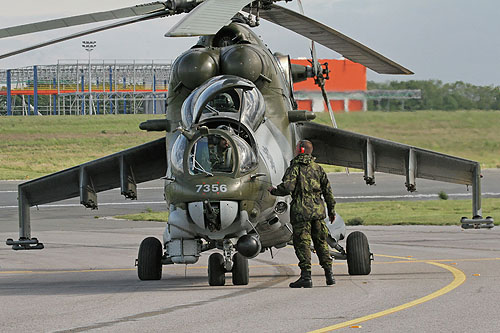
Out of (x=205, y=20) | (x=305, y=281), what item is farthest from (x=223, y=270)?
(x=205, y=20)

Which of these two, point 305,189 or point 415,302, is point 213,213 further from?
point 415,302

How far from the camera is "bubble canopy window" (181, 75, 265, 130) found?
12.9 meters

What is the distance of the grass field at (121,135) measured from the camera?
1388 inches

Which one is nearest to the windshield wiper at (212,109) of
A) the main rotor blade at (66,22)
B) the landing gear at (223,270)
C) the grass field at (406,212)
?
the main rotor blade at (66,22)

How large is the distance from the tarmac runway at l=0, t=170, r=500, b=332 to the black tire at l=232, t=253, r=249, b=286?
133 millimetres

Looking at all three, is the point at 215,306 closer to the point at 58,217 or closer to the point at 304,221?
the point at 304,221

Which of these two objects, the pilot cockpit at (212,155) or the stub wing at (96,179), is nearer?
the pilot cockpit at (212,155)

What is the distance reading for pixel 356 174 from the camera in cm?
5869

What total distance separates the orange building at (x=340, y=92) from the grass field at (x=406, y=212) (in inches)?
153

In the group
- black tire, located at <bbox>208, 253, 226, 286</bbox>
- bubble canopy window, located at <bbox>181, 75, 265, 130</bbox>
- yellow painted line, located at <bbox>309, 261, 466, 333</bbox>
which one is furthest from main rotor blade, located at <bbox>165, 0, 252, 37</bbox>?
black tire, located at <bbox>208, 253, 226, 286</bbox>

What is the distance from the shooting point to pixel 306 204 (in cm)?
1289

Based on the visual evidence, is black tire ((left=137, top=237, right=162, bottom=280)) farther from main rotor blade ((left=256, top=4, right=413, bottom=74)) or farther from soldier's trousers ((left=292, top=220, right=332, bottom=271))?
main rotor blade ((left=256, top=4, right=413, bottom=74))

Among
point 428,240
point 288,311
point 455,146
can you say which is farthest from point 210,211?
point 455,146

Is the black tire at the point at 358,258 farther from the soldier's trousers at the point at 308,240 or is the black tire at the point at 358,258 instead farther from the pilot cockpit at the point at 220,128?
the pilot cockpit at the point at 220,128
